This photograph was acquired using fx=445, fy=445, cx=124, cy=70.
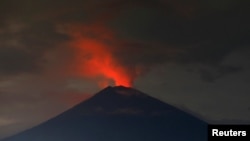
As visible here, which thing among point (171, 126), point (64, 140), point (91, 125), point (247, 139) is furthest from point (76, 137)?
point (247, 139)

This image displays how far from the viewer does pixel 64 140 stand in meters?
50.3

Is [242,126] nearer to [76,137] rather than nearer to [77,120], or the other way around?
[77,120]

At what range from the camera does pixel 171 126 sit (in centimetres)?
4488

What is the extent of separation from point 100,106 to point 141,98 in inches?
339

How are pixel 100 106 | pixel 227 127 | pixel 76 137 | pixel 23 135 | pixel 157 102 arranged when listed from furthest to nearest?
1. pixel 76 137
2. pixel 157 102
3. pixel 23 135
4. pixel 100 106
5. pixel 227 127

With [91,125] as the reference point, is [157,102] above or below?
above

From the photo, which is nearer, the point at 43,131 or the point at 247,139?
the point at 247,139

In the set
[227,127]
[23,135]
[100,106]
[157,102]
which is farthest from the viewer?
[157,102]

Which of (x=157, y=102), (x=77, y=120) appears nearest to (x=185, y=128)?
(x=157, y=102)

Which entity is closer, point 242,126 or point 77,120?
point 242,126

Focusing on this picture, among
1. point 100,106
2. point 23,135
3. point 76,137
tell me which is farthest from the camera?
point 76,137

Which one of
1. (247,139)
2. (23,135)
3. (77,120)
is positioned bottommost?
(247,139)

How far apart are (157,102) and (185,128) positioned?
6.12 m

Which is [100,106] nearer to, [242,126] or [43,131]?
[43,131]
